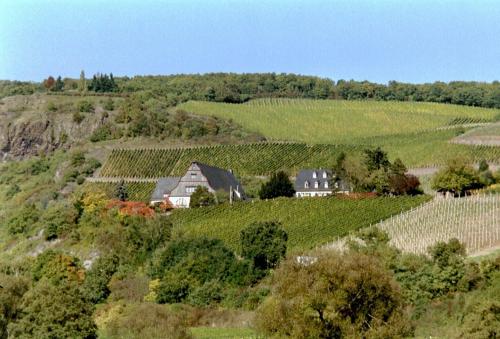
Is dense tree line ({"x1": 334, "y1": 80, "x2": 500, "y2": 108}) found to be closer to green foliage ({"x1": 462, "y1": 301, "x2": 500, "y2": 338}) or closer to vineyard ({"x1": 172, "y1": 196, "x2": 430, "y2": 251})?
vineyard ({"x1": 172, "y1": 196, "x2": 430, "y2": 251})

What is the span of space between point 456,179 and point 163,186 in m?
24.6

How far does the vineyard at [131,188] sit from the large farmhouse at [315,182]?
1157cm

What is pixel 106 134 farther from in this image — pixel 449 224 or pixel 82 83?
pixel 449 224

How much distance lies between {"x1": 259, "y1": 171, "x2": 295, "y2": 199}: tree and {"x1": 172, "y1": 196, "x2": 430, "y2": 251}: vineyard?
634 cm

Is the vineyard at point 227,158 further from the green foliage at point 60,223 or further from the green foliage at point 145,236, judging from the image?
the green foliage at point 145,236

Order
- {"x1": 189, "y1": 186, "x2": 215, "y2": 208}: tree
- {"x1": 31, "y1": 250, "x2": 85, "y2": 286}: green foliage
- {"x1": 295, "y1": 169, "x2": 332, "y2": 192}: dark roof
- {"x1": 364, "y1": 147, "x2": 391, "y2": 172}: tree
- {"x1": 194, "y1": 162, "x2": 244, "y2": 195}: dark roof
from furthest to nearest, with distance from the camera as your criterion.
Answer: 1. {"x1": 295, "y1": 169, "x2": 332, "y2": 192}: dark roof
2. {"x1": 194, "y1": 162, "x2": 244, "y2": 195}: dark roof
3. {"x1": 364, "y1": 147, "x2": 391, "y2": 172}: tree
4. {"x1": 189, "y1": 186, "x2": 215, "y2": 208}: tree
5. {"x1": 31, "y1": 250, "x2": 85, "y2": 286}: green foliage

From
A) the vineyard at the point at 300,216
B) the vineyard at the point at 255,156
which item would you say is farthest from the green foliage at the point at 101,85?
the vineyard at the point at 300,216

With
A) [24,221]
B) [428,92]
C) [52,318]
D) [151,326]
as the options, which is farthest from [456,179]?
[428,92]

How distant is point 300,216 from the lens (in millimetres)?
76438

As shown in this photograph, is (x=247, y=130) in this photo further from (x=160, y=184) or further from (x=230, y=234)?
(x=230, y=234)

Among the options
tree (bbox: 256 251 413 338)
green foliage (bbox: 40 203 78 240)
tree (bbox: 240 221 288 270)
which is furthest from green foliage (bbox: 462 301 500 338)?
green foliage (bbox: 40 203 78 240)

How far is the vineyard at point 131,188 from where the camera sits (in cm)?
9556

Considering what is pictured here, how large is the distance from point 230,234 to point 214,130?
50.2m

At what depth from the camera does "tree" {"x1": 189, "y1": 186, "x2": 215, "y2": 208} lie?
284 feet
